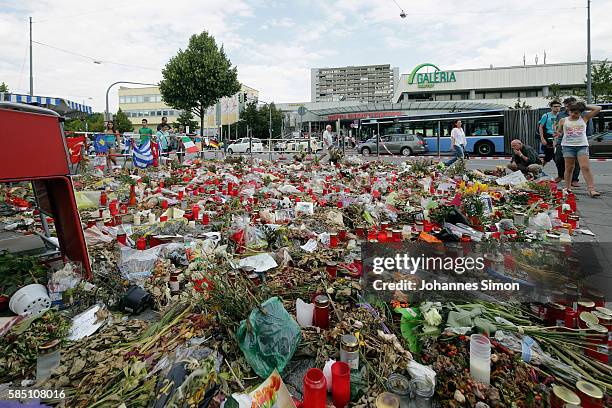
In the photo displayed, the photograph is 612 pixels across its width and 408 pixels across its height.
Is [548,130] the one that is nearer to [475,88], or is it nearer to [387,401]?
[387,401]

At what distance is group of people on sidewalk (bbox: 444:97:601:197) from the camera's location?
247 inches

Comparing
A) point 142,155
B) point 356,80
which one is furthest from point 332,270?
point 356,80

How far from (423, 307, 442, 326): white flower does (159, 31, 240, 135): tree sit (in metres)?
28.5

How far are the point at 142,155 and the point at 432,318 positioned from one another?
11.9 meters

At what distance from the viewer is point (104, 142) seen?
524 inches

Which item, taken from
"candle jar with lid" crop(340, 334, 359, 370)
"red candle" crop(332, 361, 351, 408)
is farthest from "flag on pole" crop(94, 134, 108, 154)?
"red candle" crop(332, 361, 351, 408)

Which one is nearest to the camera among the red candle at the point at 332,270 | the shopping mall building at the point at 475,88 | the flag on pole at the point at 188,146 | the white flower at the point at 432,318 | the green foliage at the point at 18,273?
the white flower at the point at 432,318

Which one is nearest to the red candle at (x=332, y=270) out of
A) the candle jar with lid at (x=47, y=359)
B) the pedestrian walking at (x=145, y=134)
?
the candle jar with lid at (x=47, y=359)

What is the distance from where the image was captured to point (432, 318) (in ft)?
7.34

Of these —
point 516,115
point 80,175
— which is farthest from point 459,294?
point 516,115

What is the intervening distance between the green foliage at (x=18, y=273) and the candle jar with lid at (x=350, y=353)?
2520 millimetres

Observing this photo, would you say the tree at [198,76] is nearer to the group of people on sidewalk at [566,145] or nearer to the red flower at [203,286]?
the group of people on sidewalk at [566,145]

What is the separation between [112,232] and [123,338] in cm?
244

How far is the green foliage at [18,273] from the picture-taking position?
9.53 ft
